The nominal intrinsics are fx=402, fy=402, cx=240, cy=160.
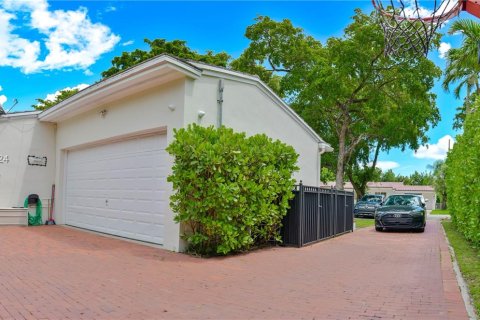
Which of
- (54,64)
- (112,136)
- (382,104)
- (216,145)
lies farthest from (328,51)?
(216,145)

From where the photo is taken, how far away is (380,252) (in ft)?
32.2

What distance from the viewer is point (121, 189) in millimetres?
11016

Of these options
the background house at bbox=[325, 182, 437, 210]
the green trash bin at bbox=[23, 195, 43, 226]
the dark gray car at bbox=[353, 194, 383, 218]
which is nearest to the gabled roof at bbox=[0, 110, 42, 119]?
the green trash bin at bbox=[23, 195, 43, 226]

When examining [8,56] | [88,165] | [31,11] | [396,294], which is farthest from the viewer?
[8,56]

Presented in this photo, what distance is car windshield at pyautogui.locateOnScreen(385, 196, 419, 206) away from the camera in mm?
15922

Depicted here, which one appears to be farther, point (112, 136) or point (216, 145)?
point (112, 136)

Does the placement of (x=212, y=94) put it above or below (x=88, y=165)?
above

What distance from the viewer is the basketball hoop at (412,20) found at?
528 cm

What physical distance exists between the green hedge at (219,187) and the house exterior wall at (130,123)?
68cm

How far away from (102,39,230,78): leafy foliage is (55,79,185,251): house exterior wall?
17.1 m

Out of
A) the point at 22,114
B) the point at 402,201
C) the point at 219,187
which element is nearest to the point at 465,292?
the point at 219,187

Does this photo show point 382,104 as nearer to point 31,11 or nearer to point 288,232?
point 288,232

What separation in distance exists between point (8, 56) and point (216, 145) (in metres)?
11.6

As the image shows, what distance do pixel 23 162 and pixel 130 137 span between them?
18.8ft
